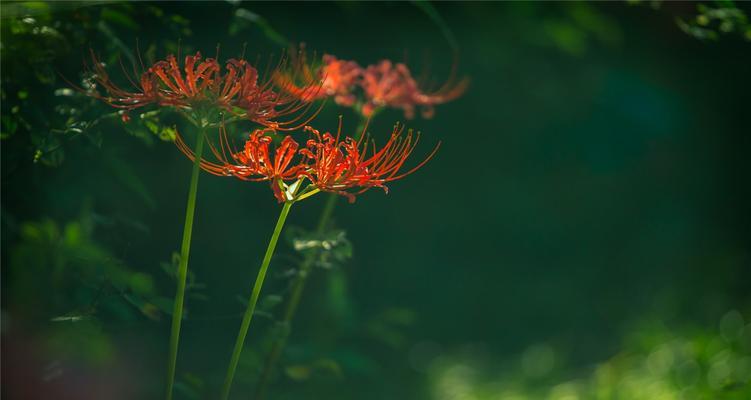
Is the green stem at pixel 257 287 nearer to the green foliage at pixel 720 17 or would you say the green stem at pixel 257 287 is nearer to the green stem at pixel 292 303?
the green stem at pixel 292 303

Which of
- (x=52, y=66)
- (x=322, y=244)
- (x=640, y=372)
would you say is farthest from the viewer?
(x=640, y=372)

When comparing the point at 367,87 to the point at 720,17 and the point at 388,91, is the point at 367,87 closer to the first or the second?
the point at 388,91

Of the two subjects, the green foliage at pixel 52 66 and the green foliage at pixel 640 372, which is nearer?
the green foliage at pixel 52 66

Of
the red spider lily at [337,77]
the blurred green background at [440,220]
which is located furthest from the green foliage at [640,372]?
the red spider lily at [337,77]

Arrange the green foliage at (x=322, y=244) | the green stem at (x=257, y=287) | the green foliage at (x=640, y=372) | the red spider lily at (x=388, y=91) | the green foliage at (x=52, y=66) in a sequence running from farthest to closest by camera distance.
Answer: the green foliage at (x=640, y=372)
the red spider lily at (x=388, y=91)
the green foliage at (x=52, y=66)
the green foliage at (x=322, y=244)
the green stem at (x=257, y=287)

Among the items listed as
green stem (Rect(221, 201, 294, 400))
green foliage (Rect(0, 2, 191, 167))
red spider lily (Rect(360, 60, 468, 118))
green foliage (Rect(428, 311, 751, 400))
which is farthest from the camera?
green foliage (Rect(428, 311, 751, 400))

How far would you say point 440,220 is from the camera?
2.74 metres

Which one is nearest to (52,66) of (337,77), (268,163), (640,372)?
(337,77)

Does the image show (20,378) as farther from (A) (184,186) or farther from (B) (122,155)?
(A) (184,186)

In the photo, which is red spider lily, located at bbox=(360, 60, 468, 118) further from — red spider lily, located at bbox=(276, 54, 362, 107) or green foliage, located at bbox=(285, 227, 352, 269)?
green foliage, located at bbox=(285, 227, 352, 269)

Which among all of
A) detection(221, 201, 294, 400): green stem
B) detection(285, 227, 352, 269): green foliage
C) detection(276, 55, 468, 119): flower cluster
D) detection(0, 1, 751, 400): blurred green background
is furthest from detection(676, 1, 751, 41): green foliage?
Result: detection(221, 201, 294, 400): green stem

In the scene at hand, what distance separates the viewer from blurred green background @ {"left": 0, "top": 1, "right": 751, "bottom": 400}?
1.20m

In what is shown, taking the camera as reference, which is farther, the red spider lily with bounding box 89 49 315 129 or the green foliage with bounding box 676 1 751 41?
the green foliage with bounding box 676 1 751 41

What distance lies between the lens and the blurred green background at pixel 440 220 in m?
1.20
